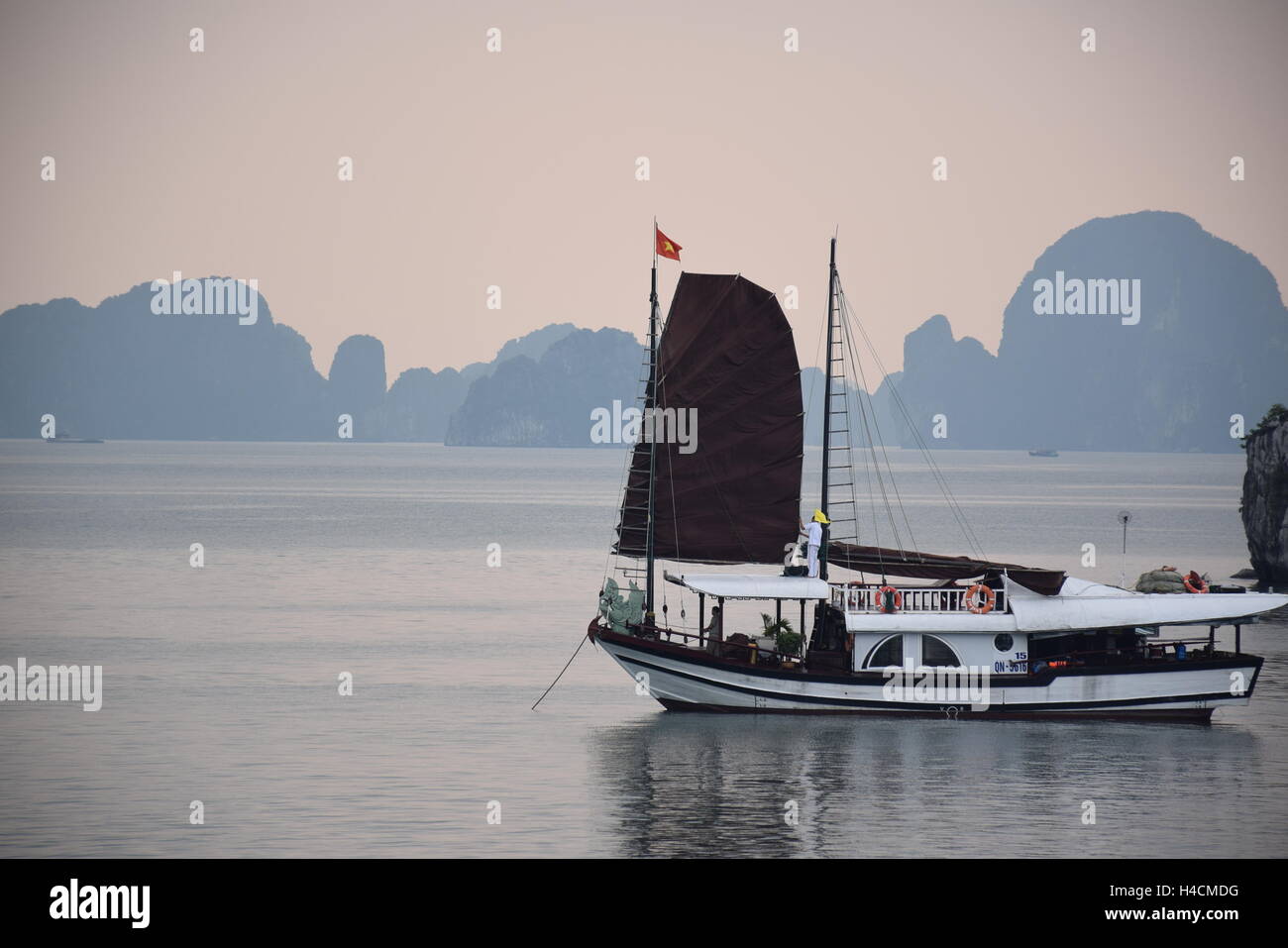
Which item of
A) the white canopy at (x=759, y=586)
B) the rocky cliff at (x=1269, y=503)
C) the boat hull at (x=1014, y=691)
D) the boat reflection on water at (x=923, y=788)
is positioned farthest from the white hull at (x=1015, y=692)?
the rocky cliff at (x=1269, y=503)

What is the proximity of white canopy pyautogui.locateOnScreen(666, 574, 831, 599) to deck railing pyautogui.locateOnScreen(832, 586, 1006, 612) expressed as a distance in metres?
0.77

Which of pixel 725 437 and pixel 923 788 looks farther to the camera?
pixel 725 437

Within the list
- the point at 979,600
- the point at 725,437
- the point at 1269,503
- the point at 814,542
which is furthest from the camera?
the point at 1269,503

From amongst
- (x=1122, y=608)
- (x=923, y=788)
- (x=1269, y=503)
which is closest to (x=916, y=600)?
(x=1122, y=608)

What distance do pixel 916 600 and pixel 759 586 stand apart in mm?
3825

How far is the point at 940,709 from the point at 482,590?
34.5 meters

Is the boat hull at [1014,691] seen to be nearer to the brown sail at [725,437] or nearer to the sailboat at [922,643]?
the sailboat at [922,643]

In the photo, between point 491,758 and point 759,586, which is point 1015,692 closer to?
point 759,586

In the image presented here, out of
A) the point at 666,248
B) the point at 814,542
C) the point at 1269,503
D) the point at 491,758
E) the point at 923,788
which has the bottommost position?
the point at 923,788

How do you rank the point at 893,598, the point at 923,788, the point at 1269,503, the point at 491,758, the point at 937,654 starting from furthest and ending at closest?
the point at 1269,503
the point at 937,654
the point at 893,598
the point at 491,758
the point at 923,788

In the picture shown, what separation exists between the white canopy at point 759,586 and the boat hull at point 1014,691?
1698mm

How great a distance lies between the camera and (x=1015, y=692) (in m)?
35.6

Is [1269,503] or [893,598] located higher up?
[1269,503]

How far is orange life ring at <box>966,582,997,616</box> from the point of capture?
115 feet
